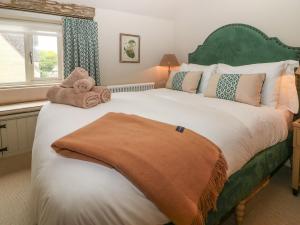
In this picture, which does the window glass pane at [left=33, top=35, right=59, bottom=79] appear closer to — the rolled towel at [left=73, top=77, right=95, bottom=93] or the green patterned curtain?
the green patterned curtain

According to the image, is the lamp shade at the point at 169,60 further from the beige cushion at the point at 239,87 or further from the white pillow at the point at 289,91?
the white pillow at the point at 289,91

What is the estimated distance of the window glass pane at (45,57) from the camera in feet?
10.4

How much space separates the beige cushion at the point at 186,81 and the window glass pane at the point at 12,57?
2074mm

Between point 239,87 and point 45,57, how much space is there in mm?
2622

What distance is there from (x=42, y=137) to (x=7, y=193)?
1.07m

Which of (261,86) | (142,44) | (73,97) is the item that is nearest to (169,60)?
(142,44)

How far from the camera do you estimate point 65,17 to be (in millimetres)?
3041

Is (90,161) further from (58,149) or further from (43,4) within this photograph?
(43,4)

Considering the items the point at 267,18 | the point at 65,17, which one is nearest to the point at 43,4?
the point at 65,17

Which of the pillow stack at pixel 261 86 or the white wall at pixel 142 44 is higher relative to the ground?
the white wall at pixel 142 44

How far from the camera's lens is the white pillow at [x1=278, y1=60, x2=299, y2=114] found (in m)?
2.19

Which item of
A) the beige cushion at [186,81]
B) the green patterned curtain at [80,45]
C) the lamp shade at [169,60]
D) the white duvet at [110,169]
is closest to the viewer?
the white duvet at [110,169]

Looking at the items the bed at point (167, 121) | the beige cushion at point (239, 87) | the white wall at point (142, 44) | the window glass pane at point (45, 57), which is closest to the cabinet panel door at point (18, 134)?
the window glass pane at point (45, 57)

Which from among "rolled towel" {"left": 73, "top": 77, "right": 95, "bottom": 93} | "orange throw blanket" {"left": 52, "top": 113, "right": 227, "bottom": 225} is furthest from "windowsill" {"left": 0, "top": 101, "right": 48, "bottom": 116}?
"orange throw blanket" {"left": 52, "top": 113, "right": 227, "bottom": 225}
